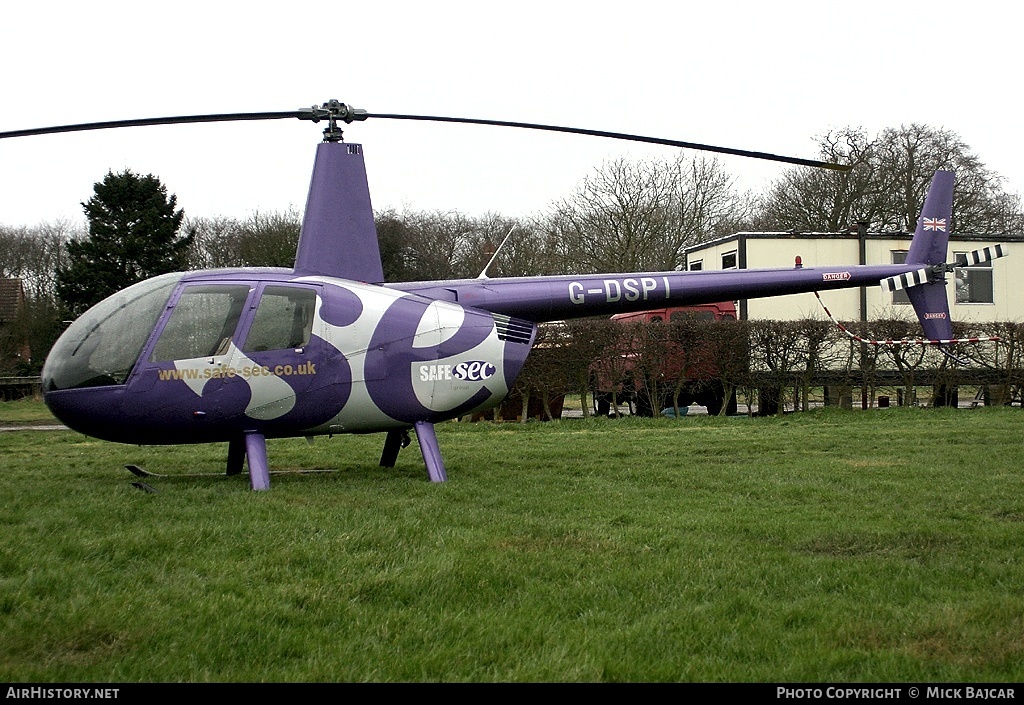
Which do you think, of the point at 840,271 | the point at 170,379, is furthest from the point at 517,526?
the point at 840,271

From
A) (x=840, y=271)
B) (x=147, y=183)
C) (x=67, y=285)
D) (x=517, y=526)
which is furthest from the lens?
(x=147, y=183)

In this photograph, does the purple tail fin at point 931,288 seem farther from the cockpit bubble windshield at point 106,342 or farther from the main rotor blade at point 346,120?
the cockpit bubble windshield at point 106,342

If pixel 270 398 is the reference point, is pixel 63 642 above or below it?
below

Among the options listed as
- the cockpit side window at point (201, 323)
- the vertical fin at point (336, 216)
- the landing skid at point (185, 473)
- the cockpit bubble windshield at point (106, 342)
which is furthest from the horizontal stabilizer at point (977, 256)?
the cockpit bubble windshield at point (106, 342)

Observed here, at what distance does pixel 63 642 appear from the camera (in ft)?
12.3

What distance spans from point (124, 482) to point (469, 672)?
598cm

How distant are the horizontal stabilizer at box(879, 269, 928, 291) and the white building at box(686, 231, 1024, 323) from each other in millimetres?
8800

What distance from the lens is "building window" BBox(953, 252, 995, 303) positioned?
70.6 ft

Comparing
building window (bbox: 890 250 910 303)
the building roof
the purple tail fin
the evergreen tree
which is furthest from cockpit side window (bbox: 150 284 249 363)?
the evergreen tree

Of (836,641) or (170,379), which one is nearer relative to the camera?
(836,641)

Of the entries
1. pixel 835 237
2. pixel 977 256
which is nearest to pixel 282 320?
pixel 977 256

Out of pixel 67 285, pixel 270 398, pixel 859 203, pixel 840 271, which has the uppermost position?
pixel 859 203

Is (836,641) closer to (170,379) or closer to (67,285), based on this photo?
(170,379)

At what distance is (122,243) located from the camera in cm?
3559
